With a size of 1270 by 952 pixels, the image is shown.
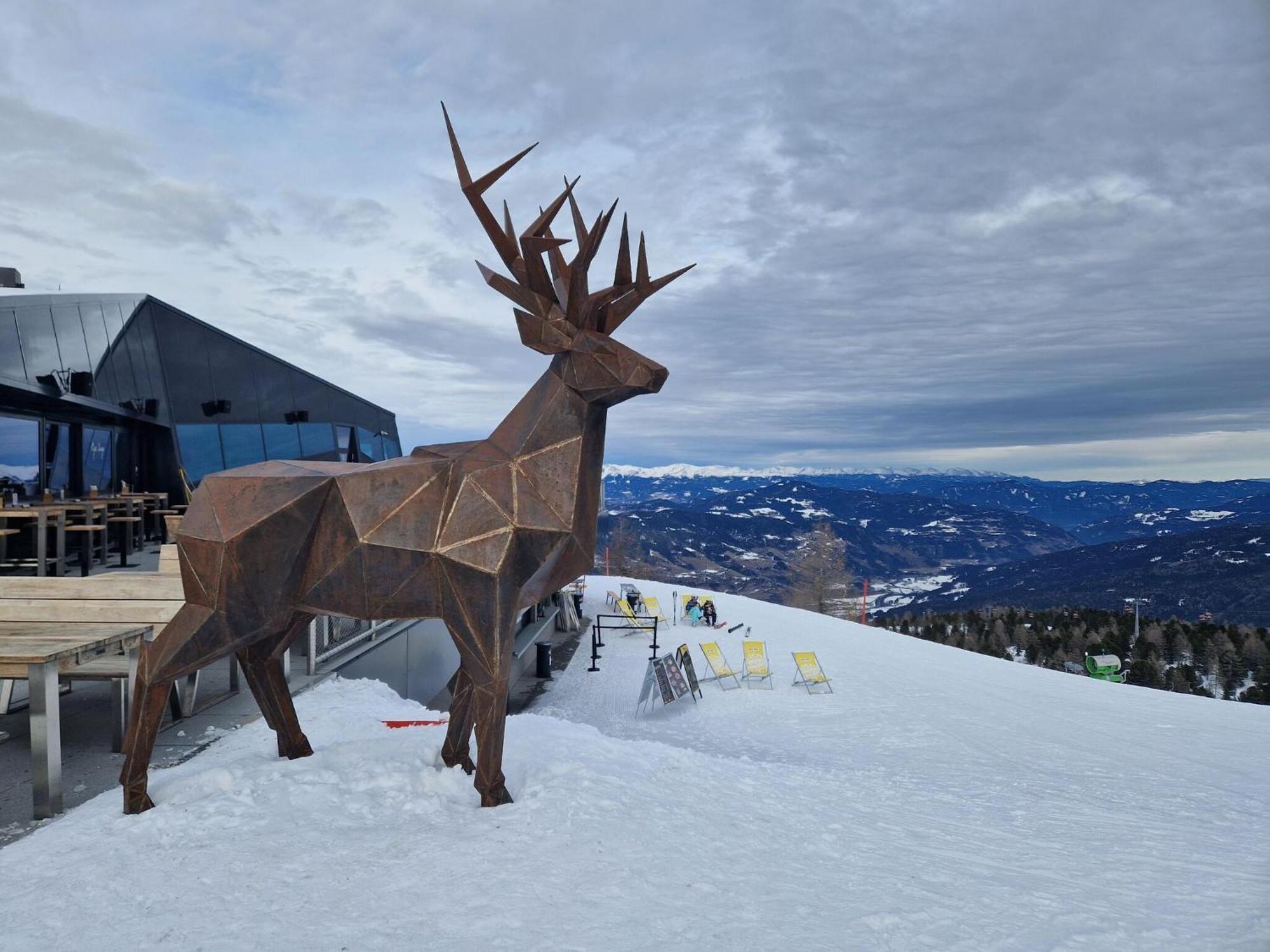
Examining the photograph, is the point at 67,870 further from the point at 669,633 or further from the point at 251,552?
the point at 669,633

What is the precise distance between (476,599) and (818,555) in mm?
57622

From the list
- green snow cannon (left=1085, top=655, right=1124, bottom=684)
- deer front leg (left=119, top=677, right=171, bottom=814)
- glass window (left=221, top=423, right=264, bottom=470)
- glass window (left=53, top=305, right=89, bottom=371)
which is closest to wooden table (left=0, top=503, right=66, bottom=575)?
glass window (left=53, top=305, right=89, bottom=371)

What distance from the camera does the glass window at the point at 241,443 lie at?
61.7ft

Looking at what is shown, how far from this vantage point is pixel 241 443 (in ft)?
63.2

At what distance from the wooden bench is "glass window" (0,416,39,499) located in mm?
8418

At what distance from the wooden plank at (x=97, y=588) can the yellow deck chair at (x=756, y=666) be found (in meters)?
11.5

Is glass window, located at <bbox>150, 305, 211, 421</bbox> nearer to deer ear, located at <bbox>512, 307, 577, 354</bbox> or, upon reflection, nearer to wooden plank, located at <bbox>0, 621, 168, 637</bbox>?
wooden plank, located at <bbox>0, 621, 168, 637</bbox>

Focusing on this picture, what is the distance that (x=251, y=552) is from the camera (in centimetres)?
441

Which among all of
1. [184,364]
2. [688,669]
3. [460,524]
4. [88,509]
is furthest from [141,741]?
[184,364]

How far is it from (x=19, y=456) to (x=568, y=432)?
552 inches

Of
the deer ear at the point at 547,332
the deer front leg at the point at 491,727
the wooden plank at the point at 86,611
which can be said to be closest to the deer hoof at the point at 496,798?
the deer front leg at the point at 491,727

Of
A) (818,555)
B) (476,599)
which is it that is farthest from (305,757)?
(818,555)

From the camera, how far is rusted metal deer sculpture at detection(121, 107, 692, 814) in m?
4.41

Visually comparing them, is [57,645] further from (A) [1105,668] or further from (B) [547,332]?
(A) [1105,668]
